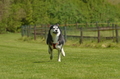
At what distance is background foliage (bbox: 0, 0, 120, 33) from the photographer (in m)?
63.2

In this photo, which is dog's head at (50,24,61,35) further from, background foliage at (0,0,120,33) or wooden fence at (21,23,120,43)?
background foliage at (0,0,120,33)

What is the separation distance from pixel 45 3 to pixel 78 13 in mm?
7461

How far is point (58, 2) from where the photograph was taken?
7069 cm

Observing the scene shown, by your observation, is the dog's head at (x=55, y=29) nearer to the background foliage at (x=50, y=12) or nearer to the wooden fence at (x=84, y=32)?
the wooden fence at (x=84, y=32)

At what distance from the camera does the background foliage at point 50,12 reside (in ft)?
207

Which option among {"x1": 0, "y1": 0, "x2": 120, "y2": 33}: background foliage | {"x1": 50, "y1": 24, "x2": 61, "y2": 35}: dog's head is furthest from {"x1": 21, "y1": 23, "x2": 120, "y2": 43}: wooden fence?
{"x1": 0, "y1": 0, "x2": 120, "y2": 33}: background foliage

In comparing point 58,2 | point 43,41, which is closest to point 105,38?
point 43,41

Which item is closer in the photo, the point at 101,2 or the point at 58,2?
the point at 58,2

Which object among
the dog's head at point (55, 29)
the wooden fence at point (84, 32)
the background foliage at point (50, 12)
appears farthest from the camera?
the background foliage at point (50, 12)

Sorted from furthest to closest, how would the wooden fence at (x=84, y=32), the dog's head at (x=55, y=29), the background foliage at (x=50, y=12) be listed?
the background foliage at (x=50, y=12)
the wooden fence at (x=84, y=32)
the dog's head at (x=55, y=29)

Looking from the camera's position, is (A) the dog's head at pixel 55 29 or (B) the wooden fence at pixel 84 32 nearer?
(A) the dog's head at pixel 55 29

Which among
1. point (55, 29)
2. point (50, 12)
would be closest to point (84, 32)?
point (55, 29)

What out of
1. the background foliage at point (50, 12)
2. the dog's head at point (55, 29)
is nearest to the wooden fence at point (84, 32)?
the dog's head at point (55, 29)

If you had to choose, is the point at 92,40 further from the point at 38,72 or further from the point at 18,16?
the point at 18,16
